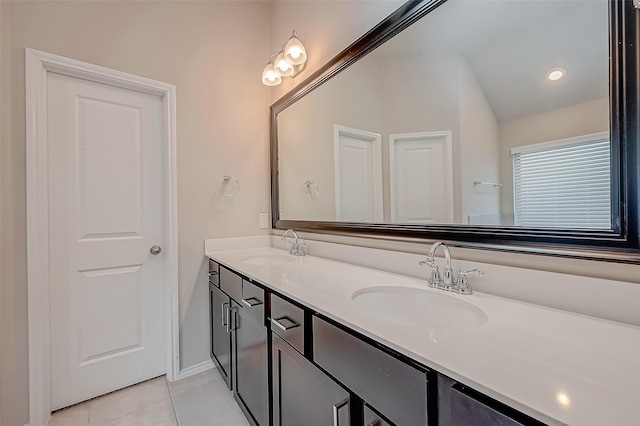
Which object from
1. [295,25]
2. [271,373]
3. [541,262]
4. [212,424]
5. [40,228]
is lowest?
[212,424]

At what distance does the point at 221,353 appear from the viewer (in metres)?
1.81

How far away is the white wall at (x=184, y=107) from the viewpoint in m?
1.45

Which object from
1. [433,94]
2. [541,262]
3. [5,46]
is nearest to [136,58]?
[5,46]

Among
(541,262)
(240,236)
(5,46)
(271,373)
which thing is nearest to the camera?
(541,262)

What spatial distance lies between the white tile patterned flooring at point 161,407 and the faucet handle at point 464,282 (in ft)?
4.32

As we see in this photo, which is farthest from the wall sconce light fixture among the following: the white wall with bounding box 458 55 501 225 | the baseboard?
the baseboard

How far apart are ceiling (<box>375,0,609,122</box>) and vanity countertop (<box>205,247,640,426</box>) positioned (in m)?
0.62

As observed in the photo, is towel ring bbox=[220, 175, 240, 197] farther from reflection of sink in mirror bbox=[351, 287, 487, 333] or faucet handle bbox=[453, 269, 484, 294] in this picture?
faucet handle bbox=[453, 269, 484, 294]

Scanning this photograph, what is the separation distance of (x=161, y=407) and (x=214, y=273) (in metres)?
Answer: 0.80

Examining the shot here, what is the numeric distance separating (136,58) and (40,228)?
1148 millimetres

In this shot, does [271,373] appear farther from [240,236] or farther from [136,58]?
[136,58]

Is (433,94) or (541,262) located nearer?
(541,262)

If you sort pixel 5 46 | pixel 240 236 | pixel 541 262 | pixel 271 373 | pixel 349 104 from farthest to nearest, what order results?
pixel 240 236, pixel 349 104, pixel 5 46, pixel 271 373, pixel 541 262

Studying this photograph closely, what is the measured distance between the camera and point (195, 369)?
199 centimetres
